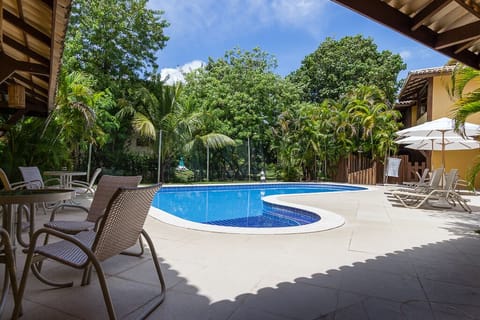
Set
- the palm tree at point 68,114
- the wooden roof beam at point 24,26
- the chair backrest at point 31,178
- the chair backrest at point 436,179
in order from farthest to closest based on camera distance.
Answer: the palm tree at point 68,114 < the chair backrest at point 436,179 < the chair backrest at point 31,178 < the wooden roof beam at point 24,26

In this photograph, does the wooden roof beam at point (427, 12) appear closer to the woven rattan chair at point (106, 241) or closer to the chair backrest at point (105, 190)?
the woven rattan chair at point (106, 241)

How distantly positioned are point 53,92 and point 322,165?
1288 cm

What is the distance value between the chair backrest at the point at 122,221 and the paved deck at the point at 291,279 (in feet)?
1.50

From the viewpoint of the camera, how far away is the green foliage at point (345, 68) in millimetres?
22716

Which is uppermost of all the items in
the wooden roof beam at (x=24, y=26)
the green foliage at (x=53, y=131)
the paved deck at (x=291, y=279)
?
the wooden roof beam at (x=24, y=26)

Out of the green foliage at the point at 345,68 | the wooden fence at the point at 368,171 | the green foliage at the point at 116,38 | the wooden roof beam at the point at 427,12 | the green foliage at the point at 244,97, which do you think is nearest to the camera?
the wooden roof beam at the point at 427,12

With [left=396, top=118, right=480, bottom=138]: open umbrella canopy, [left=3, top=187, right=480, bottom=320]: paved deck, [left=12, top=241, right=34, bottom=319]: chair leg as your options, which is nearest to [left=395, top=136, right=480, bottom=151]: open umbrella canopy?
[left=396, top=118, right=480, bottom=138]: open umbrella canopy

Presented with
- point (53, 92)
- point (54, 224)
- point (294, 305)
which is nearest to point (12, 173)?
point (53, 92)

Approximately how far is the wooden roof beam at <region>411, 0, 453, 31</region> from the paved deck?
2.36m

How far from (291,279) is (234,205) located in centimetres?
706

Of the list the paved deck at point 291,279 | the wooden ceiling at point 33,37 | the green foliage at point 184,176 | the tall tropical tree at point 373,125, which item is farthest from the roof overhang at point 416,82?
the wooden ceiling at point 33,37

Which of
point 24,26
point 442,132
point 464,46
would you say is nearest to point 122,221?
point 24,26

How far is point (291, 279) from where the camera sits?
2.80m

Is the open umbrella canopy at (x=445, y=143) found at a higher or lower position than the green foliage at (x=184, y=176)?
higher
